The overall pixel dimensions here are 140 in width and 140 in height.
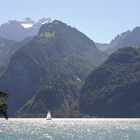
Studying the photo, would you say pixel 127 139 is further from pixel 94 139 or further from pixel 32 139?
pixel 32 139

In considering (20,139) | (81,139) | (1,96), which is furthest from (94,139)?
(1,96)

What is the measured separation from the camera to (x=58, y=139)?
437ft

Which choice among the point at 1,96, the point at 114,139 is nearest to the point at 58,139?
the point at 114,139

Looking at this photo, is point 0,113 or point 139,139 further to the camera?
point 139,139

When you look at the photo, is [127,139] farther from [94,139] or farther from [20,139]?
[20,139]

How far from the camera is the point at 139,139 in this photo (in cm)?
13075

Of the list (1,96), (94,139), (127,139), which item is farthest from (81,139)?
(1,96)

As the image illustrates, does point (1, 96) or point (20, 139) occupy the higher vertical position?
point (1, 96)

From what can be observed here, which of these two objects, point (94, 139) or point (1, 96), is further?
point (94, 139)

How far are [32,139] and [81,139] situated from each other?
1458cm

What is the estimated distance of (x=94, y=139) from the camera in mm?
132625

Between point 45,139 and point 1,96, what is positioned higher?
point 1,96

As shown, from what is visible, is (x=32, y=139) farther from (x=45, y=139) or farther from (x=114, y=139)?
(x=114, y=139)

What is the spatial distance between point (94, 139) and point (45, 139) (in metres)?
14.4
